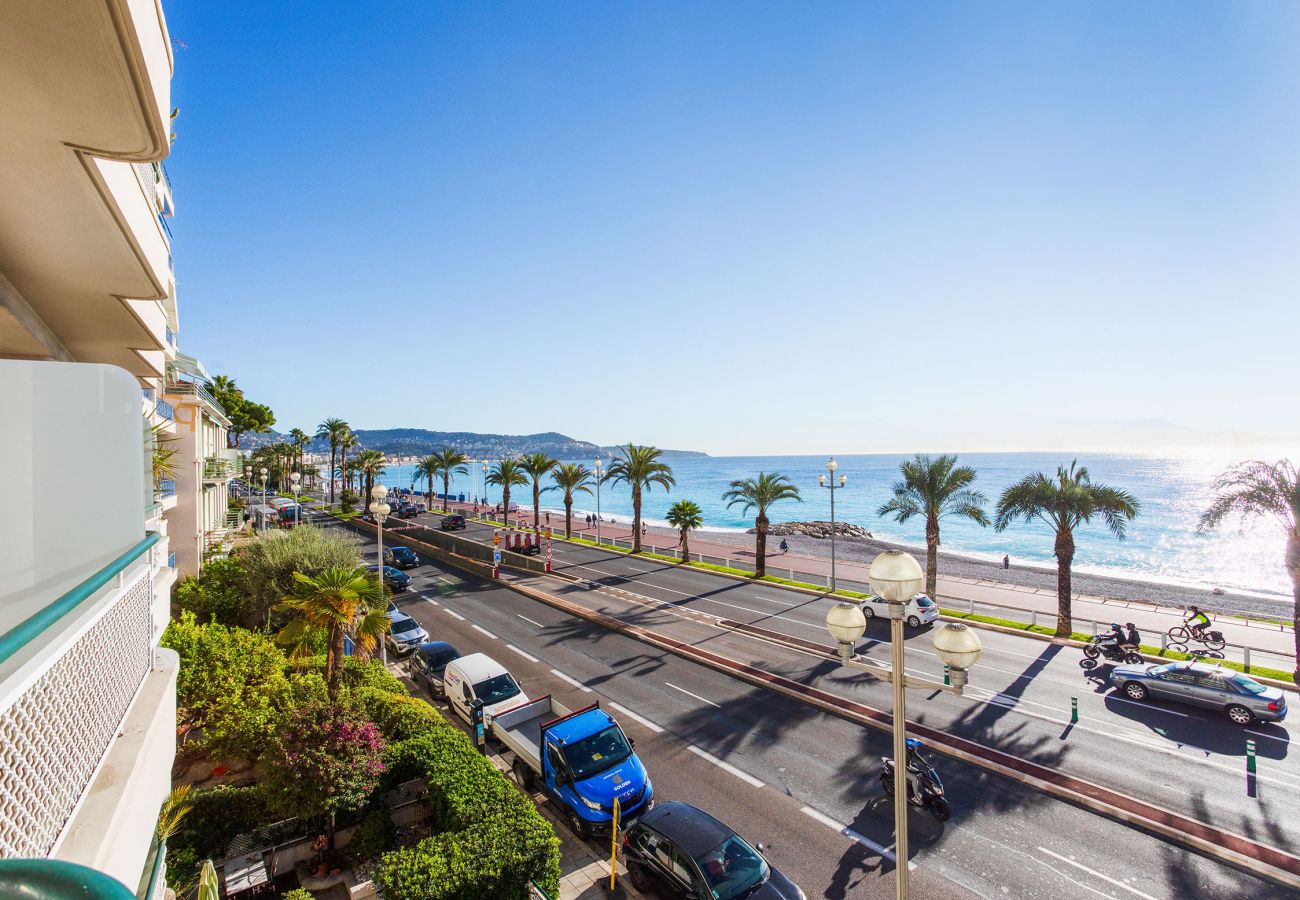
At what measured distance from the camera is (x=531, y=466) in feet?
171

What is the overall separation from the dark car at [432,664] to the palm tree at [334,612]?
4.84 meters

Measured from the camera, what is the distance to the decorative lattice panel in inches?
107

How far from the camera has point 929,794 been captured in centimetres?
1140

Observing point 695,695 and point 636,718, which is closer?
point 636,718

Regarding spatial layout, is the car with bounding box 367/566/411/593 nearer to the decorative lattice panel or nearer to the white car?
the white car

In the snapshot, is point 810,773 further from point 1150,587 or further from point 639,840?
point 1150,587

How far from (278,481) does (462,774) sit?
320ft

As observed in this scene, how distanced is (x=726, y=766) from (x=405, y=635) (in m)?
13.4

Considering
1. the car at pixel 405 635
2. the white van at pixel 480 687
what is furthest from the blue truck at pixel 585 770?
the car at pixel 405 635

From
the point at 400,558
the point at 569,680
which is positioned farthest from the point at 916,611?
the point at 400,558

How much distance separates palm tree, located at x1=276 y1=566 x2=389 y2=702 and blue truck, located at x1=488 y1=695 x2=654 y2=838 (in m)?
3.99

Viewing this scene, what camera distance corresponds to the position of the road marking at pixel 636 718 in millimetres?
15305

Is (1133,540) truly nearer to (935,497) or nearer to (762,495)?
(935,497)

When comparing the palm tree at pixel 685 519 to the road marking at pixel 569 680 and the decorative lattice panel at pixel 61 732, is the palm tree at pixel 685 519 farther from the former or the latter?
the decorative lattice panel at pixel 61 732
